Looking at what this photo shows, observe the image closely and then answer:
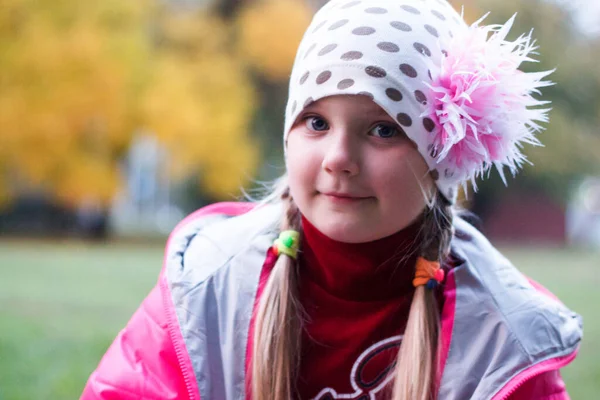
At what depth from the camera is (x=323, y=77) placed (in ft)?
2.97

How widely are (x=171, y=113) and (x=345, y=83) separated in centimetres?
625

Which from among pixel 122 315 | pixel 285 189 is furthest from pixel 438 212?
pixel 122 315

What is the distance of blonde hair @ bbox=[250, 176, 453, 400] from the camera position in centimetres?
94

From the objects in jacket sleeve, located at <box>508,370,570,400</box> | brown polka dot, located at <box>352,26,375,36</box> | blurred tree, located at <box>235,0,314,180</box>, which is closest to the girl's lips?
brown polka dot, located at <box>352,26,375,36</box>

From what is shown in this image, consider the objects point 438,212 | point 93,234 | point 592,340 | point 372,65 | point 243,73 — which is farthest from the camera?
point 243,73

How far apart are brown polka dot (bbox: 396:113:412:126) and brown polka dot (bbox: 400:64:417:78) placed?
2.0 inches

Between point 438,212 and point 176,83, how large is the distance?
6.44 metres

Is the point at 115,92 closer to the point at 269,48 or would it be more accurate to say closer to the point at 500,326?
the point at 269,48

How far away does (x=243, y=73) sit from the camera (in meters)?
8.32

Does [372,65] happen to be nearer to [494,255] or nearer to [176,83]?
[494,255]

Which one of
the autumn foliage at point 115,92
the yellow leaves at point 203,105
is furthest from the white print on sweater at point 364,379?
the yellow leaves at point 203,105

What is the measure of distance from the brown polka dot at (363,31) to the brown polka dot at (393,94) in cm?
8

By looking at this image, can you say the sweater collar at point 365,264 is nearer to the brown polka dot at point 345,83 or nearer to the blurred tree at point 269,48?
the brown polka dot at point 345,83

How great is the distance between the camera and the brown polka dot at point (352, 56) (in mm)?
896
